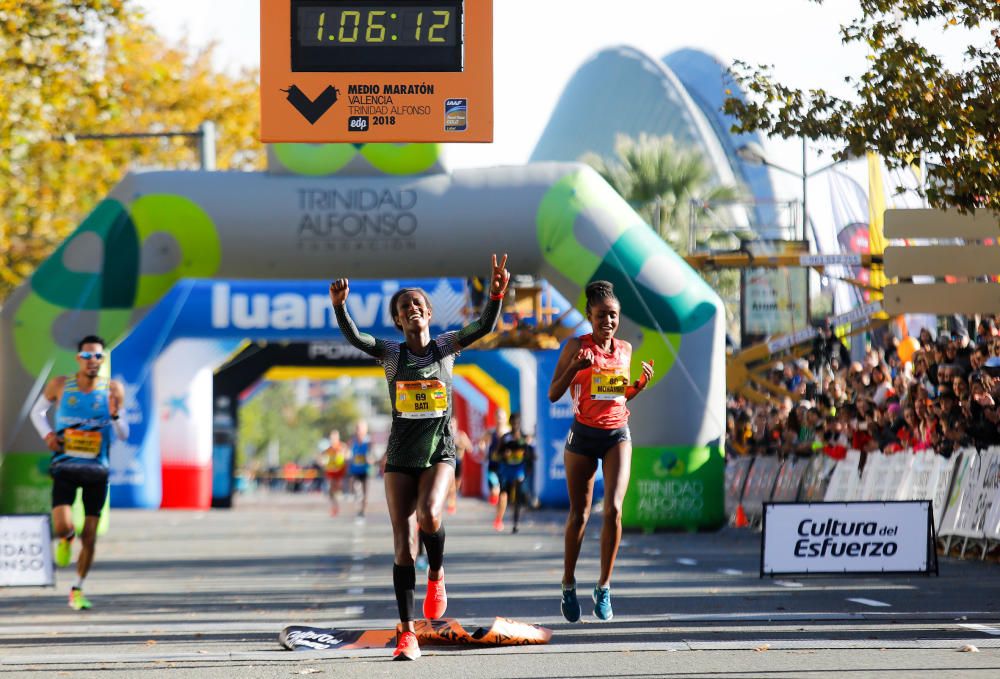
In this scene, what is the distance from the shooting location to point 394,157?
64.3 ft

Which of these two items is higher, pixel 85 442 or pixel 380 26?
pixel 380 26

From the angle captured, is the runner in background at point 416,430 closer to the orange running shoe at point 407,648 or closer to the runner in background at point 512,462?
the orange running shoe at point 407,648

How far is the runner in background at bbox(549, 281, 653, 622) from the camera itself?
965cm

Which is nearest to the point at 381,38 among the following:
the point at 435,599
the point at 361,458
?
the point at 435,599

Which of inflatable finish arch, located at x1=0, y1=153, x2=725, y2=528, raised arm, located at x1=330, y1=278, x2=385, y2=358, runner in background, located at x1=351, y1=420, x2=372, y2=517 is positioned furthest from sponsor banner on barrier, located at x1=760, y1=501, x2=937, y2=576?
runner in background, located at x1=351, y1=420, x2=372, y2=517

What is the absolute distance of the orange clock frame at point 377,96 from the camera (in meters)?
13.1

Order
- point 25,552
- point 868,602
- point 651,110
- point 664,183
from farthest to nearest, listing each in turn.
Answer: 1. point 651,110
2. point 664,183
3. point 25,552
4. point 868,602

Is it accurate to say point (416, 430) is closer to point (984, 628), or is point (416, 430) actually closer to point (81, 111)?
point (984, 628)

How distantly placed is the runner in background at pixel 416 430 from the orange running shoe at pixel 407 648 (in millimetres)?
52

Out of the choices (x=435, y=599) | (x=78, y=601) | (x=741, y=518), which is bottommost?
(x=741, y=518)

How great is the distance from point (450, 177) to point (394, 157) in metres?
0.64

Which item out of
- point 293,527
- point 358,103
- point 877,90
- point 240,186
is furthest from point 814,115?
point 293,527

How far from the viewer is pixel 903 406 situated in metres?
18.5

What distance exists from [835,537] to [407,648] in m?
5.32
